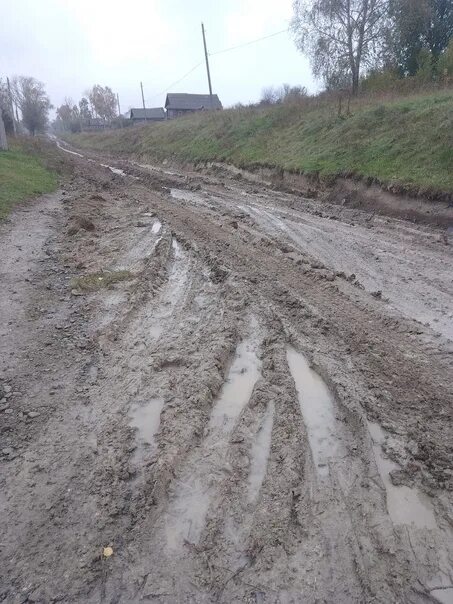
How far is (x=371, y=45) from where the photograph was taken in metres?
25.5

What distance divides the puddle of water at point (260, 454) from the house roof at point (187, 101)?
65979mm

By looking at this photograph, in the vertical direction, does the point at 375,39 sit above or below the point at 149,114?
below

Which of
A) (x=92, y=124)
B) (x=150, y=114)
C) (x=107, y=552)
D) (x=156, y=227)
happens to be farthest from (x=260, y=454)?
(x=92, y=124)

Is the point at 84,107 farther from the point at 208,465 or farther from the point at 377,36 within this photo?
the point at 208,465

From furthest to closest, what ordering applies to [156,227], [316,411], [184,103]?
[184,103], [156,227], [316,411]

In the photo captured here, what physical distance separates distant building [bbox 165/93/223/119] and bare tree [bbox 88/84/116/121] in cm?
3446

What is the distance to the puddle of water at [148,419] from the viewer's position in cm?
394

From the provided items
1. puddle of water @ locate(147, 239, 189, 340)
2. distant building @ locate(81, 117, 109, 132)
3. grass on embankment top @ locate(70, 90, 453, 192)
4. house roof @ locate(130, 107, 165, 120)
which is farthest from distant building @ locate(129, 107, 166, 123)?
puddle of water @ locate(147, 239, 189, 340)

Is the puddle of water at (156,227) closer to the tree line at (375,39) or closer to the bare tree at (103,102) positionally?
the tree line at (375,39)

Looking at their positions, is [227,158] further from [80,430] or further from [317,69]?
[80,430]

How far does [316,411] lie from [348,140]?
1495 centimetres

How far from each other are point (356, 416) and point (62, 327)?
404 cm

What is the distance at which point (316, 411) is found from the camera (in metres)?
4.25

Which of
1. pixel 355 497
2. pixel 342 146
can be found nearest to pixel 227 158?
pixel 342 146
